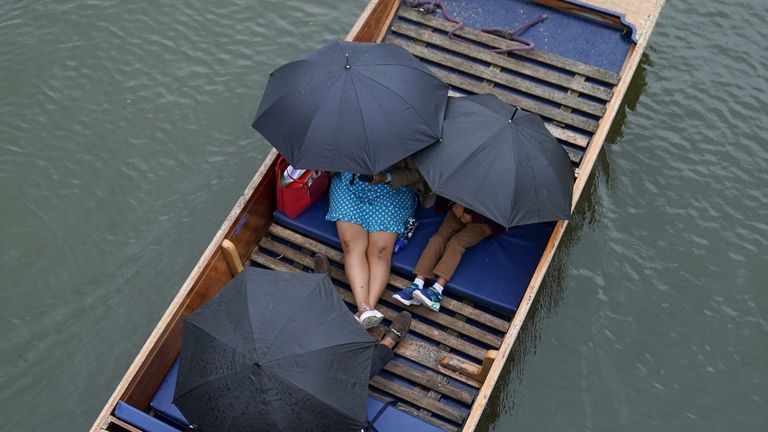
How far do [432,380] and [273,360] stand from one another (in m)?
1.77

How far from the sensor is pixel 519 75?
834cm

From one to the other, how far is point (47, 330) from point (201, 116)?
308 centimetres

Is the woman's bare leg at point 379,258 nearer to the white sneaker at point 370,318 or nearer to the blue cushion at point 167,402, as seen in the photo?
the white sneaker at point 370,318

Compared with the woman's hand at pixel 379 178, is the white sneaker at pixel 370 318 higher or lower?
lower

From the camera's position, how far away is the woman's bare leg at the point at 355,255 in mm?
7004

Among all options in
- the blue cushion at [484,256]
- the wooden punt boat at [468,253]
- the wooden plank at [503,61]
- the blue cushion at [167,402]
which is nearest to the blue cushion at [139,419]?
the wooden punt boat at [468,253]

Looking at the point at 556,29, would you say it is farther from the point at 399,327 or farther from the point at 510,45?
the point at 399,327

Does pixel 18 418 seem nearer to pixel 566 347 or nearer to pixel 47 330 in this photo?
pixel 47 330

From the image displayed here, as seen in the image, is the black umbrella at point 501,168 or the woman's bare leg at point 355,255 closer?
the black umbrella at point 501,168

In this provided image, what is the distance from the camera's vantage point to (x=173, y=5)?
1070 cm

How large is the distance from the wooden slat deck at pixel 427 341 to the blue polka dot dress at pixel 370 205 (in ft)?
1.47

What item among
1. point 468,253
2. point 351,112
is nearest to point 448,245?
point 468,253

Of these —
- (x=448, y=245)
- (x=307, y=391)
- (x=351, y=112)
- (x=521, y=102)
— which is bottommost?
(x=307, y=391)

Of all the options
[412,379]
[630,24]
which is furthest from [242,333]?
[630,24]
